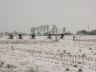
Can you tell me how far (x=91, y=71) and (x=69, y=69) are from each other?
3.89 ft

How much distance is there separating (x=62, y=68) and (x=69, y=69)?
0.46 metres

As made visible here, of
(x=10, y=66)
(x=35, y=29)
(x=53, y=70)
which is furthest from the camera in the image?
(x=35, y=29)

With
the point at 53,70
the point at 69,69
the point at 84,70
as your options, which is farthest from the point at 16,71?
the point at 84,70

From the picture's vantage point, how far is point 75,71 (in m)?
10.3

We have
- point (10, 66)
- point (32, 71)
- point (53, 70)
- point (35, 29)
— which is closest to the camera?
point (32, 71)

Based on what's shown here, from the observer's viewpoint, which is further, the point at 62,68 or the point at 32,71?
the point at 62,68

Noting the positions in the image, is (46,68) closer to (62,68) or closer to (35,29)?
(62,68)

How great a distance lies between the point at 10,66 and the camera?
1171 cm

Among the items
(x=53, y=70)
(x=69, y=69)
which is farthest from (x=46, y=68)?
(x=69, y=69)

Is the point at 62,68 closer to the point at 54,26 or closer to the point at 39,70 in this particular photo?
the point at 39,70

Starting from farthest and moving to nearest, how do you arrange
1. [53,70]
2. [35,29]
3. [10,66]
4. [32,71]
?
[35,29], [10,66], [53,70], [32,71]

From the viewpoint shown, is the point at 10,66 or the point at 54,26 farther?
the point at 54,26

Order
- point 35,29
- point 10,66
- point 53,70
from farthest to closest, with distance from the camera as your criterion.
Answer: point 35,29 → point 10,66 → point 53,70

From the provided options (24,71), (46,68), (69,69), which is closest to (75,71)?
(69,69)
